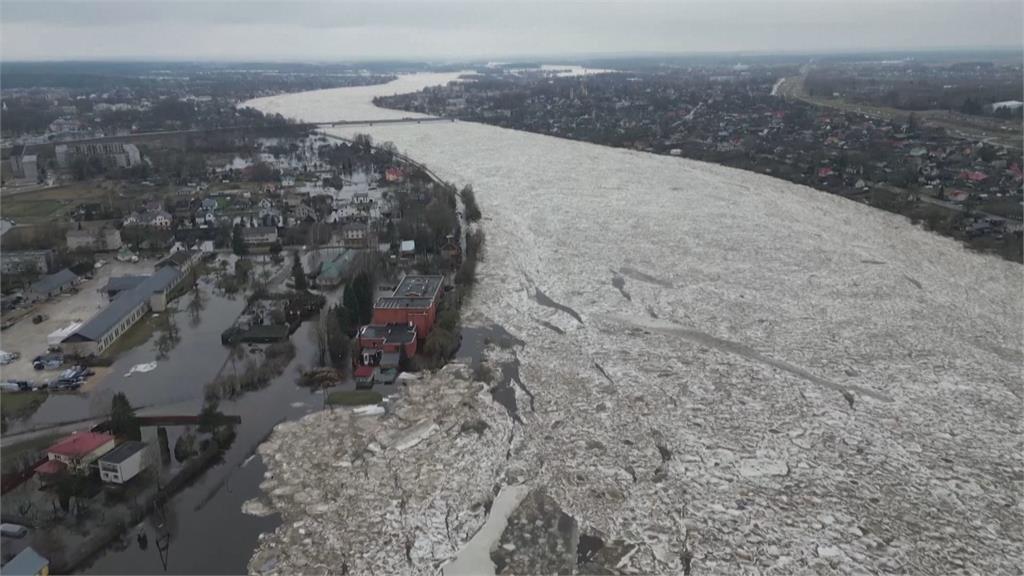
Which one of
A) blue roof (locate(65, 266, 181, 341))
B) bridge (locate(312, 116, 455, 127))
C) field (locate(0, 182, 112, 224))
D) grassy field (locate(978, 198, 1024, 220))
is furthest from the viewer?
bridge (locate(312, 116, 455, 127))

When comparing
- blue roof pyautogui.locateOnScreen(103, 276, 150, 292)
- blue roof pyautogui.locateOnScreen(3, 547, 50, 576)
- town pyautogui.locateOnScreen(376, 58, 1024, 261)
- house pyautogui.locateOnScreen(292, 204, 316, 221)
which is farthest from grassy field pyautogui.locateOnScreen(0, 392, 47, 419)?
town pyautogui.locateOnScreen(376, 58, 1024, 261)

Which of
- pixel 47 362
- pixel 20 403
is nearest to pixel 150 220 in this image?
pixel 47 362

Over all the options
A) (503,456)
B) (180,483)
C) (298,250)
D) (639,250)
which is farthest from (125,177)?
(503,456)

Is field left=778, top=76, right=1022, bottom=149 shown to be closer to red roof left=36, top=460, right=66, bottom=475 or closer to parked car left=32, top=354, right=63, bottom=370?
parked car left=32, top=354, right=63, bottom=370

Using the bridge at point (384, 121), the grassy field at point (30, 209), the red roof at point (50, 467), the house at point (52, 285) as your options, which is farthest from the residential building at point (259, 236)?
the bridge at point (384, 121)

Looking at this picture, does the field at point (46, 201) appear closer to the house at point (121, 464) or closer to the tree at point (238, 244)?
the tree at point (238, 244)

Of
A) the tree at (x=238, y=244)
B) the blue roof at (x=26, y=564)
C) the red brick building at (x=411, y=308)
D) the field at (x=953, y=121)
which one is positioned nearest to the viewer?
the blue roof at (x=26, y=564)
